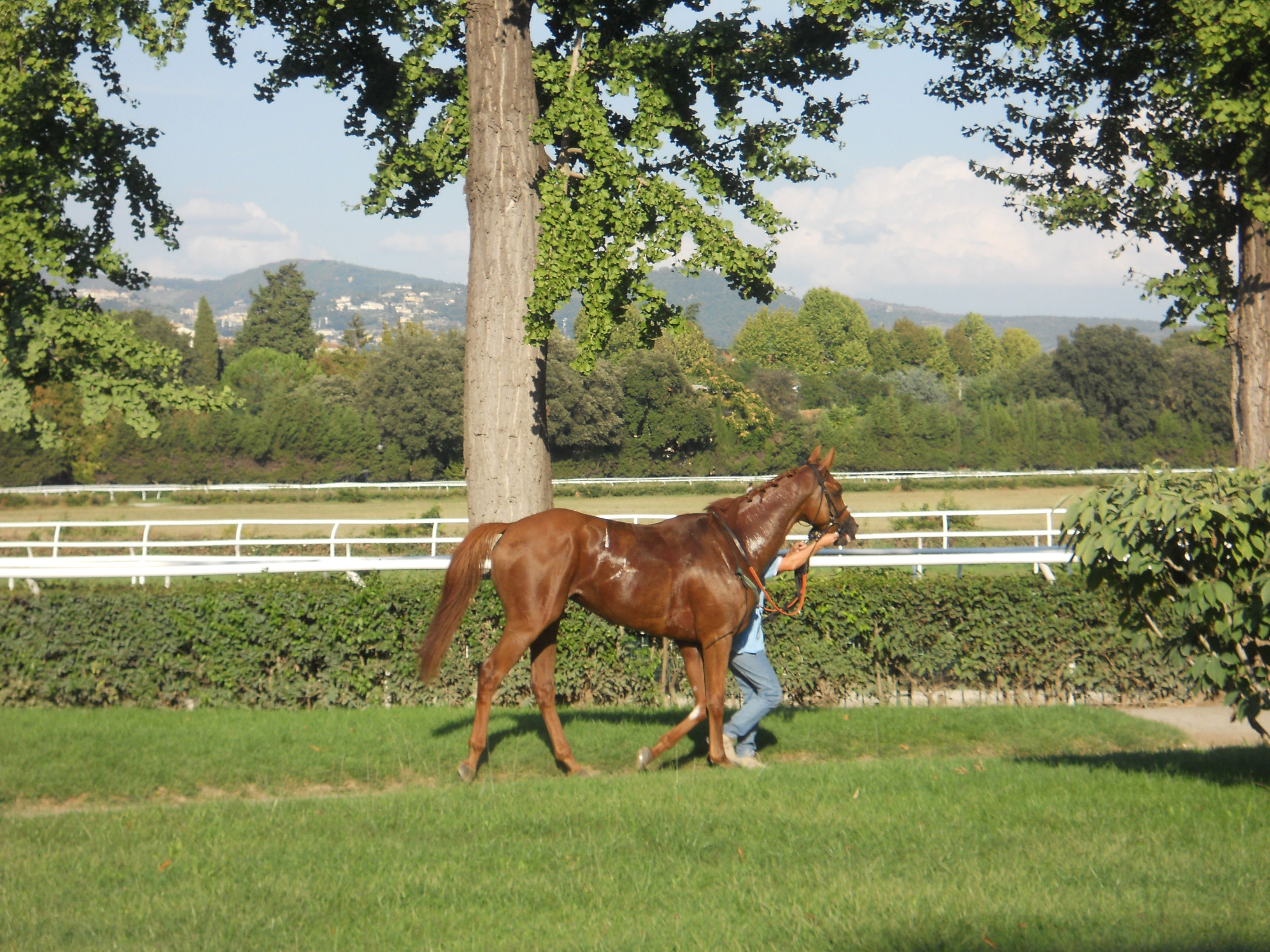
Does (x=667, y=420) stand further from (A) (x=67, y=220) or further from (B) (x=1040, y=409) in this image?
(A) (x=67, y=220)

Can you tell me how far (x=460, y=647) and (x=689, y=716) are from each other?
271 centimetres

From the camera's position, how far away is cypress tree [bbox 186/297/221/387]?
7931cm

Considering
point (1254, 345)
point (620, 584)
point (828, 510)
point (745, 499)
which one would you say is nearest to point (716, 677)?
point (620, 584)

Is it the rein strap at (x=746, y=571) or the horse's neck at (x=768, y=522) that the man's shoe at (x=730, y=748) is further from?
the horse's neck at (x=768, y=522)

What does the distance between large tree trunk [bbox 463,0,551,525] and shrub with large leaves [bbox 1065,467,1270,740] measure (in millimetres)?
5314

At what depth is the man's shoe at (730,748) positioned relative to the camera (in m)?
6.79

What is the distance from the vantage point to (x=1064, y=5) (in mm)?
10758

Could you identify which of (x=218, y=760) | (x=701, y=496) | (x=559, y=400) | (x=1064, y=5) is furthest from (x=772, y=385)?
(x=218, y=760)

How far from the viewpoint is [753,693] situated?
6836 mm

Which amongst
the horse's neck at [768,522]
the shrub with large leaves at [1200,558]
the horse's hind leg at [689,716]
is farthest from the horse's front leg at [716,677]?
the shrub with large leaves at [1200,558]

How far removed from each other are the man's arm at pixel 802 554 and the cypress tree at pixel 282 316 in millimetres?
98837

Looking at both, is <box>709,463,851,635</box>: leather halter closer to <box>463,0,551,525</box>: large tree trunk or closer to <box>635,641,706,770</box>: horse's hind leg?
<box>635,641,706,770</box>: horse's hind leg

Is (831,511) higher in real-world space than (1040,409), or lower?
lower

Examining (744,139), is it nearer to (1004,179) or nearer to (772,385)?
(1004,179)
